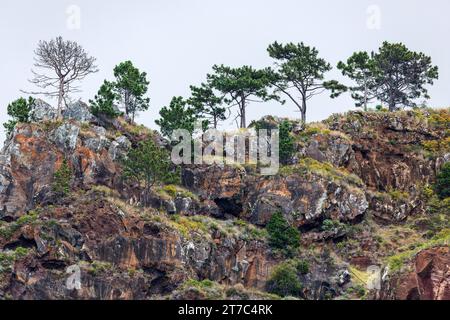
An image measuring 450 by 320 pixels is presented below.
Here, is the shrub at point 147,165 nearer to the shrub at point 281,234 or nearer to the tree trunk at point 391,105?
the shrub at point 281,234

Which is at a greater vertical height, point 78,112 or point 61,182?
point 78,112

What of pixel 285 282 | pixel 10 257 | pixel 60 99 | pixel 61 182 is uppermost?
pixel 60 99

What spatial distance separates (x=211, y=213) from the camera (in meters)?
115

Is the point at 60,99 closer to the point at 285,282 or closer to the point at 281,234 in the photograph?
the point at 281,234

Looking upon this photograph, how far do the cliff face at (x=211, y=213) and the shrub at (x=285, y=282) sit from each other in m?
0.96

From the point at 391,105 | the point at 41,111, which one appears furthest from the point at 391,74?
the point at 41,111

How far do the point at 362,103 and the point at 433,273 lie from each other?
5811cm

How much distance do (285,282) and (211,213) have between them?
45.2 ft

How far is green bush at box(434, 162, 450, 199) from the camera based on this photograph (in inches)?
4732

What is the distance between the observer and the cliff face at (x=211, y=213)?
330 ft

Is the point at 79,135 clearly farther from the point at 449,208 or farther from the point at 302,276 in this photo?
the point at 449,208

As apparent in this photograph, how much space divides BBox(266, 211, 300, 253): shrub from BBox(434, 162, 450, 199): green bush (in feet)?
63.8

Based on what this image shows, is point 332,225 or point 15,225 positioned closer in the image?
point 15,225
